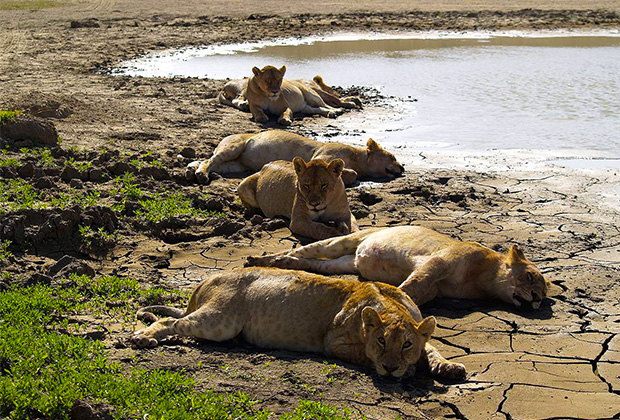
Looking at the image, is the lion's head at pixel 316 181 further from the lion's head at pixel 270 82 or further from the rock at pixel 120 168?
the lion's head at pixel 270 82

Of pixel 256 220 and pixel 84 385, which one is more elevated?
pixel 84 385

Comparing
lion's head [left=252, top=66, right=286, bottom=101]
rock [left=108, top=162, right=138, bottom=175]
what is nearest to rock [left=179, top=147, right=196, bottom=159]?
rock [left=108, top=162, right=138, bottom=175]

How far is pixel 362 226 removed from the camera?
9.70m

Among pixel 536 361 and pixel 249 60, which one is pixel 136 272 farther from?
pixel 249 60

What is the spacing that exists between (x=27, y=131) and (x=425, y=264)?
Result: 6500 mm

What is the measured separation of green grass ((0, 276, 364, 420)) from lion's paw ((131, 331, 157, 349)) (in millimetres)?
236

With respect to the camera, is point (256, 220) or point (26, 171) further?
point (26, 171)

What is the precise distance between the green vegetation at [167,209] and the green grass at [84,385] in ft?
10.5

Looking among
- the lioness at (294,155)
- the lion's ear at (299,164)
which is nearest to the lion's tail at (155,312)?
the lion's ear at (299,164)

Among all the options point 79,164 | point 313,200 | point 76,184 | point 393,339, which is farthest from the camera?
point 79,164

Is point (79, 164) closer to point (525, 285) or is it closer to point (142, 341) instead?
point (142, 341)

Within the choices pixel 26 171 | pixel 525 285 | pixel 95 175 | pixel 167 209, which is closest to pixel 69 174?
pixel 95 175

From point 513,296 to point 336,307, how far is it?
1.81 meters

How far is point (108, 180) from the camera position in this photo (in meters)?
10.5
